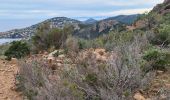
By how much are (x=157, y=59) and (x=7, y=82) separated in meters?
3.19

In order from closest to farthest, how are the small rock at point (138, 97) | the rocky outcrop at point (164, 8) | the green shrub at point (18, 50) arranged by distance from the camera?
the small rock at point (138, 97)
the green shrub at point (18, 50)
the rocky outcrop at point (164, 8)

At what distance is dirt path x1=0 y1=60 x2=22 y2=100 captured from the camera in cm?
768

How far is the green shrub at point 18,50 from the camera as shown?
12571 millimetres

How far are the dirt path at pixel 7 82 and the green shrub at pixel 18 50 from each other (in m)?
1.63

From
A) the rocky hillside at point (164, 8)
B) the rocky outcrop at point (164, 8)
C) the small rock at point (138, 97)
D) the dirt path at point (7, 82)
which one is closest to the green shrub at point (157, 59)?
the small rock at point (138, 97)

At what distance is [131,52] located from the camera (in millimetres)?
6531

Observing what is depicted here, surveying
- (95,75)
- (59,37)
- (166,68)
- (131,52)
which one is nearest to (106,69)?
(95,75)

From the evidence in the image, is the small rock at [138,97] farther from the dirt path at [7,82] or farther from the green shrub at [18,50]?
the green shrub at [18,50]

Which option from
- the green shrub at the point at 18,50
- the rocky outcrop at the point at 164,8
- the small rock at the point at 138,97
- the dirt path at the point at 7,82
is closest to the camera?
the small rock at the point at 138,97

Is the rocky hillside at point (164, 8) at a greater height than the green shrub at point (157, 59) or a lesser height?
lesser

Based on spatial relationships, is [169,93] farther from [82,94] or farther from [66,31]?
[66,31]

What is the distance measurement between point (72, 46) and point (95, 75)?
6.03m

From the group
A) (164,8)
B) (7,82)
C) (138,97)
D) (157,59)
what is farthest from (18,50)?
(164,8)

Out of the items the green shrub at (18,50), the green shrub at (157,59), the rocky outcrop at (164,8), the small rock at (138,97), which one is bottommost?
the rocky outcrop at (164,8)
